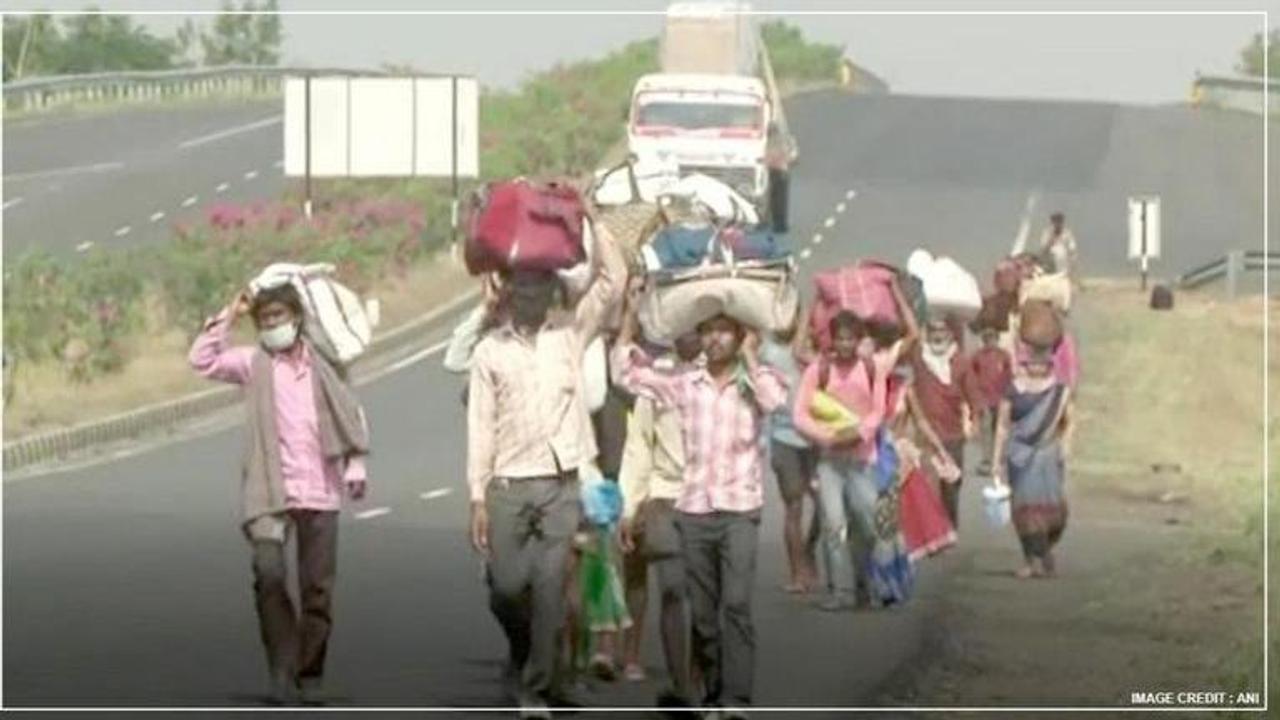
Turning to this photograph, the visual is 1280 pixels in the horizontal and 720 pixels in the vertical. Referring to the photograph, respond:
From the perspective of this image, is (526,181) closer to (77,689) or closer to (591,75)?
(77,689)

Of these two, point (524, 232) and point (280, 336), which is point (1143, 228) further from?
point (524, 232)

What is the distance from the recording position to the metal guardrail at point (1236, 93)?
76.1 m

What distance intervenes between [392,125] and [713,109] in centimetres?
505

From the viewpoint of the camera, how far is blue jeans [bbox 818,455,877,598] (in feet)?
58.5

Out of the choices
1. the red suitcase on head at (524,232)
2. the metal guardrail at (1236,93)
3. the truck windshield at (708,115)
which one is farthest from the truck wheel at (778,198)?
the red suitcase on head at (524,232)

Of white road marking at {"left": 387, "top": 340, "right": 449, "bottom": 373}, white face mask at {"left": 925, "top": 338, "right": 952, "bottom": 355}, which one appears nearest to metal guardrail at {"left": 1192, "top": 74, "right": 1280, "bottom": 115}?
white road marking at {"left": 387, "top": 340, "right": 449, "bottom": 373}

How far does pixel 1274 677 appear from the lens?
15898 mm

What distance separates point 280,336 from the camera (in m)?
14.0

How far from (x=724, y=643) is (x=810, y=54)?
76654 millimetres

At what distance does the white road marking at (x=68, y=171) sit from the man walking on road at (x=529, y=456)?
5270 centimetres

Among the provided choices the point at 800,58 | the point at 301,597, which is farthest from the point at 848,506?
the point at 800,58

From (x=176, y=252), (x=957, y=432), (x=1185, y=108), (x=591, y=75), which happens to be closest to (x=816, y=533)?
(x=957, y=432)

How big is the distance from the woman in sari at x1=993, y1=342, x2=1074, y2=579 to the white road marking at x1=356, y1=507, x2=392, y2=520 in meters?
4.58

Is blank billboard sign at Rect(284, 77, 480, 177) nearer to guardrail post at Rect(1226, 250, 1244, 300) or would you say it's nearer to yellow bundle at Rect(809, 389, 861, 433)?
guardrail post at Rect(1226, 250, 1244, 300)
